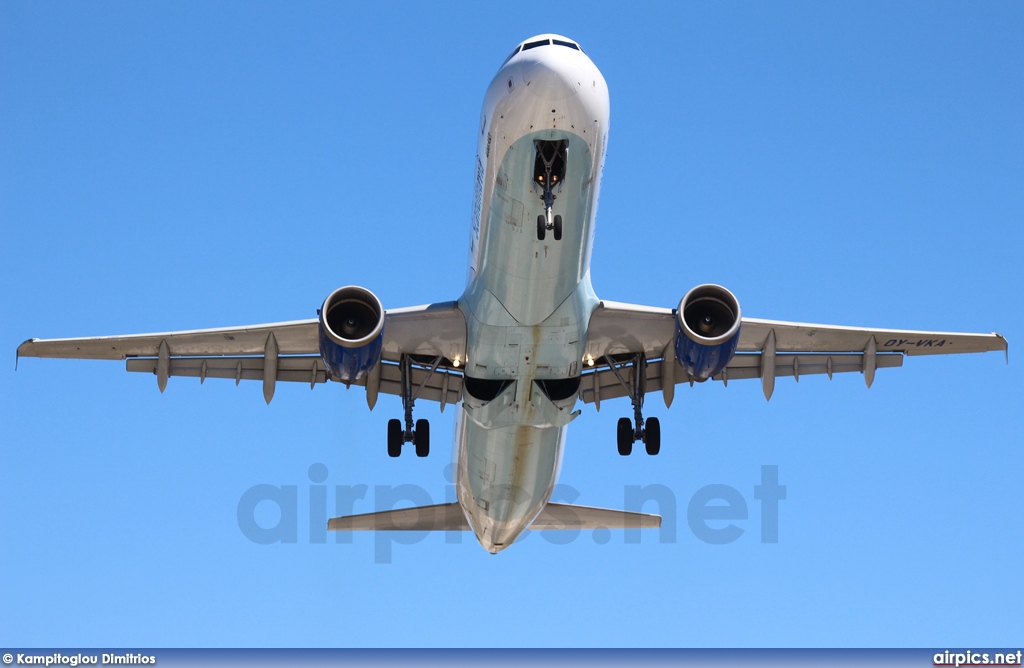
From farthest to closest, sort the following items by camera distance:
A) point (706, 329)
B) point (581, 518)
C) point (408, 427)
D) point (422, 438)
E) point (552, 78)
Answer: point (581, 518), point (422, 438), point (408, 427), point (706, 329), point (552, 78)

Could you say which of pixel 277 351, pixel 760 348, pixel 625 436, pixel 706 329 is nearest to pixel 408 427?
pixel 277 351

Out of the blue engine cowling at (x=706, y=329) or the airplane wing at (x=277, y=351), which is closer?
the blue engine cowling at (x=706, y=329)

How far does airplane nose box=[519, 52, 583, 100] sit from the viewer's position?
60.0 feet

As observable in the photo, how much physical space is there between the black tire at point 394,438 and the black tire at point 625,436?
475cm

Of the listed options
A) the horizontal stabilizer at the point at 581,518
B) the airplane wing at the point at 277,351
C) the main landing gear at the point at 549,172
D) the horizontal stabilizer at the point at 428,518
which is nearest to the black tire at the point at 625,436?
the airplane wing at the point at 277,351

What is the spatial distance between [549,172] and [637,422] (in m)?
7.25

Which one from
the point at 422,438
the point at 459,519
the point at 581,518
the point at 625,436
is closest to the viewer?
the point at 422,438

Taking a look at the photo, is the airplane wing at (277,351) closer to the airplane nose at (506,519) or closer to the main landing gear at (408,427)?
the main landing gear at (408,427)

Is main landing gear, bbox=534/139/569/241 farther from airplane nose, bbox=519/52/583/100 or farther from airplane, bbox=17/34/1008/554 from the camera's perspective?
airplane nose, bbox=519/52/583/100

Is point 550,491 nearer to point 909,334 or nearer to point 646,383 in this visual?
point 646,383

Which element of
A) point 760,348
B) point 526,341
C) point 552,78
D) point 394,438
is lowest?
point 394,438

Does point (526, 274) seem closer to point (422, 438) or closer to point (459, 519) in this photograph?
point (422, 438)

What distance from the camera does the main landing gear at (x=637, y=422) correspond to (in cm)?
2438

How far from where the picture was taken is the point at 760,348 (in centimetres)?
2481
